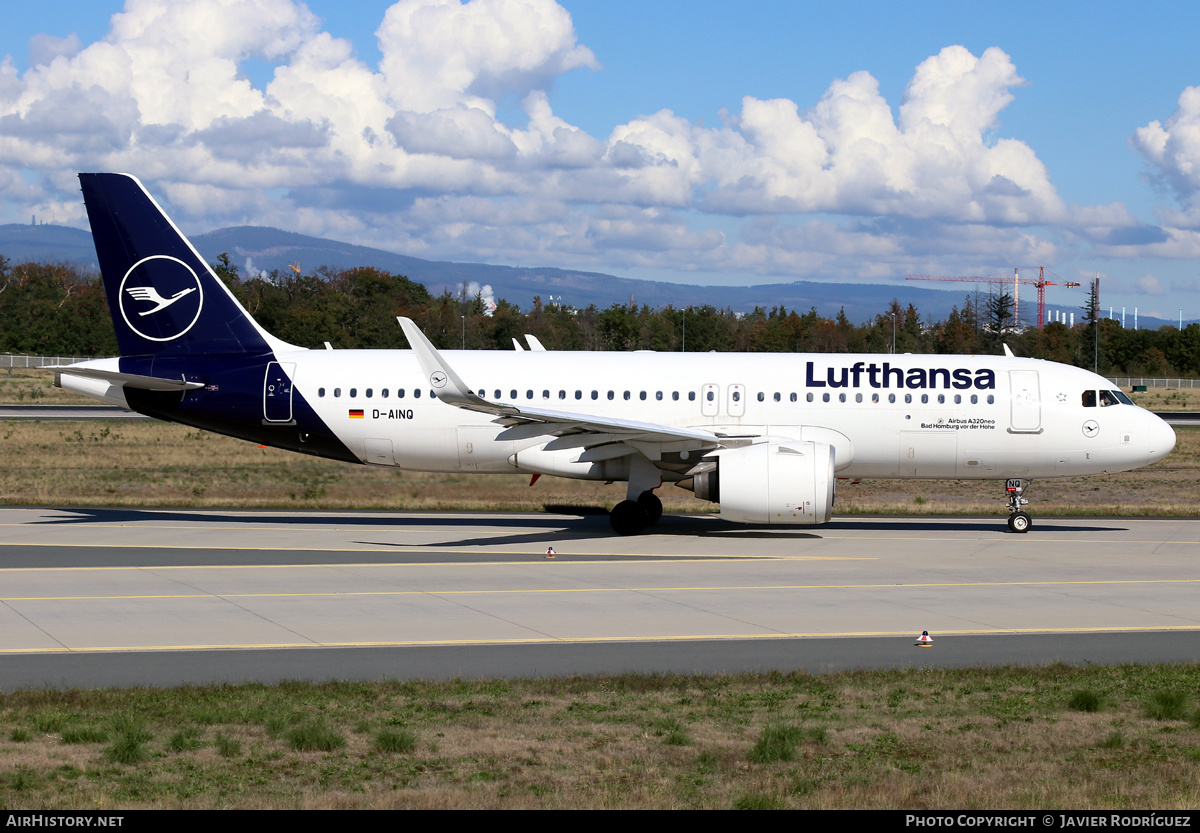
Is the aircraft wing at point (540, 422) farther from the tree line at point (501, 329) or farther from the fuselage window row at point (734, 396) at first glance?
the tree line at point (501, 329)

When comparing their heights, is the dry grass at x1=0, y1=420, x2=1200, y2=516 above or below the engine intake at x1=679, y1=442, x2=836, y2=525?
below

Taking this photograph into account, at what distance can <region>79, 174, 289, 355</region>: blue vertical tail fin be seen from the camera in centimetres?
2747

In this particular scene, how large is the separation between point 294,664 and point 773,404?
598 inches

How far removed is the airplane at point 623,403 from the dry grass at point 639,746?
526 inches

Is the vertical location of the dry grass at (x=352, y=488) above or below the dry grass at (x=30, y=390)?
below

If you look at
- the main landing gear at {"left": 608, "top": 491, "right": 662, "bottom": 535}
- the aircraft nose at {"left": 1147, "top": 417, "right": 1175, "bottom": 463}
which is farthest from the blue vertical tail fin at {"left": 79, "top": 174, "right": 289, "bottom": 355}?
the aircraft nose at {"left": 1147, "top": 417, "right": 1175, "bottom": 463}

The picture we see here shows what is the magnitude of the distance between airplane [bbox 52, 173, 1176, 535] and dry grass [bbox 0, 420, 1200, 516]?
328 cm

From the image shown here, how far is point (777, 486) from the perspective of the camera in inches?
945

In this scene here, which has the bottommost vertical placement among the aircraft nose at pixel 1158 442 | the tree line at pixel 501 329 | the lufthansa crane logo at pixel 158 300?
the aircraft nose at pixel 1158 442

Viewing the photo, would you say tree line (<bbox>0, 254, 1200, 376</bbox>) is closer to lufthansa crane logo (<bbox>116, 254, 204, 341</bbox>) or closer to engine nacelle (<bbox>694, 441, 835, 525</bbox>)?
lufthansa crane logo (<bbox>116, 254, 204, 341</bbox>)

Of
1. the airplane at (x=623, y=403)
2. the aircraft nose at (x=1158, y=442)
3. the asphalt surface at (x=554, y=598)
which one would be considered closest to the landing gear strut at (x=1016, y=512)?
the airplane at (x=623, y=403)

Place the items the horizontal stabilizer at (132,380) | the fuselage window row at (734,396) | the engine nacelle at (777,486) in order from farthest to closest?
1. the fuselage window row at (734,396)
2. the horizontal stabilizer at (132,380)
3. the engine nacelle at (777,486)

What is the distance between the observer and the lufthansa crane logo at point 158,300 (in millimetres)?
27594

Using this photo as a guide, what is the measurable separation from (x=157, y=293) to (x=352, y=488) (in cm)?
838
